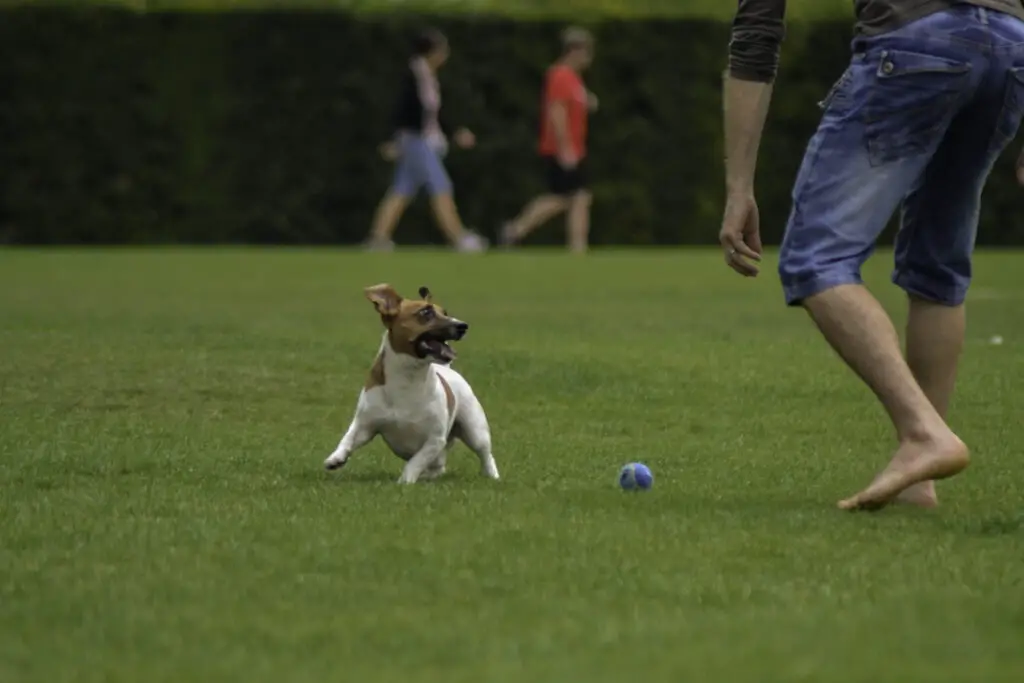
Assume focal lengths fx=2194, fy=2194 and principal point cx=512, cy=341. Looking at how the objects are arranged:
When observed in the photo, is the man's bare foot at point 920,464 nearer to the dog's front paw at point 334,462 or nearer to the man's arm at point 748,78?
the man's arm at point 748,78

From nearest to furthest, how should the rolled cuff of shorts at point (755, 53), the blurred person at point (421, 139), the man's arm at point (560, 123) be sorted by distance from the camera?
the rolled cuff of shorts at point (755, 53), the blurred person at point (421, 139), the man's arm at point (560, 123)

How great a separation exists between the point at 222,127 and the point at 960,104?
20.8 metres

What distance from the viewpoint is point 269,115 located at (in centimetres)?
2600

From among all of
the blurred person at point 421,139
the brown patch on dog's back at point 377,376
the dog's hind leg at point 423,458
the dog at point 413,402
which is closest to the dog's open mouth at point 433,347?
the dog at point 413,402

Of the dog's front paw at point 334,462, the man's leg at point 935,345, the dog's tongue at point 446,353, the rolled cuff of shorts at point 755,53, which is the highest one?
the rolled cuff of shorts at point 755,53

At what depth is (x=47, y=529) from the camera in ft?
18.6

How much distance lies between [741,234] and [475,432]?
5.36ft

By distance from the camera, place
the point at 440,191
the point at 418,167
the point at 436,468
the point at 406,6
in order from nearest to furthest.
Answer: the point at 436,468
the point at 440,191
the point at 418,167
the point at 406,6

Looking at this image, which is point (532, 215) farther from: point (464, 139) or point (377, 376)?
point (377, 376)

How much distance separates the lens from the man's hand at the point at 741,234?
600cm

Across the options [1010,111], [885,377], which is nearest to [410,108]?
[1010,111]

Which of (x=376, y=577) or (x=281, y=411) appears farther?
(x=281, y=411)

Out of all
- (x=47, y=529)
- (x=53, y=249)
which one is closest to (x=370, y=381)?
(x=47, y=529)

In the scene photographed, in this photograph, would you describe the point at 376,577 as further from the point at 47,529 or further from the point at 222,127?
the point at 222,127
